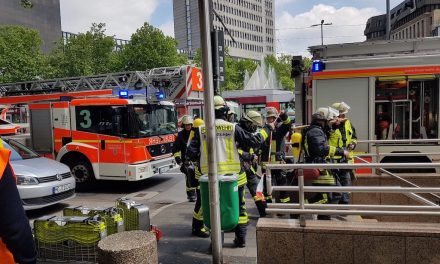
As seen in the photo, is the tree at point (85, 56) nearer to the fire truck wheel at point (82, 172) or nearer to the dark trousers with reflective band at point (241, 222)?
the fire truck wheel at point (82, 172)

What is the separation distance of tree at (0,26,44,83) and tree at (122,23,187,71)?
8229 mm

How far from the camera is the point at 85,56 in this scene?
112 ft

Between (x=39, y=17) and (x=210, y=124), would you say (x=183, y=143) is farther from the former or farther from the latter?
(x=39, y=17)

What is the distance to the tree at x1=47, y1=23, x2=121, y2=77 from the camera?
110 ft

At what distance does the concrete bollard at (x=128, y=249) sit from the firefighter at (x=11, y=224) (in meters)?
2.19

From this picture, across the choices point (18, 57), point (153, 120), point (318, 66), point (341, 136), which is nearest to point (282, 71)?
point (18, 57)

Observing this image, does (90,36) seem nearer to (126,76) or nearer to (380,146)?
(126,76)

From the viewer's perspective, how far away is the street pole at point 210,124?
4.21 metres

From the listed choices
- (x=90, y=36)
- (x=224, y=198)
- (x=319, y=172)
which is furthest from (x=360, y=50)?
(x=90, y=36)

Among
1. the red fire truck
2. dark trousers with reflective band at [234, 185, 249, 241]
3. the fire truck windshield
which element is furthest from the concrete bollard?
the fire truck windshield

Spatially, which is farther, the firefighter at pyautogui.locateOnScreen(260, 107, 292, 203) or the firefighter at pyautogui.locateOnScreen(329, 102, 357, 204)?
the firefighter at pyautogui.locateOnScreen(260, 107, 292, 203)

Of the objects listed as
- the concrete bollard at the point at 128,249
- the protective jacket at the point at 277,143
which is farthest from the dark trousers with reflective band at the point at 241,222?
the protective jacket at the point at 277,143

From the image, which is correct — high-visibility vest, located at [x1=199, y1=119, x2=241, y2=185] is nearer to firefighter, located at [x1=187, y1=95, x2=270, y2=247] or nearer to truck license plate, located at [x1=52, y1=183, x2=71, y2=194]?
firefighter, located at [x1=187, y1=95, x2=270, y2=247]

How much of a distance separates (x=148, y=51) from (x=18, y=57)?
11.5m
